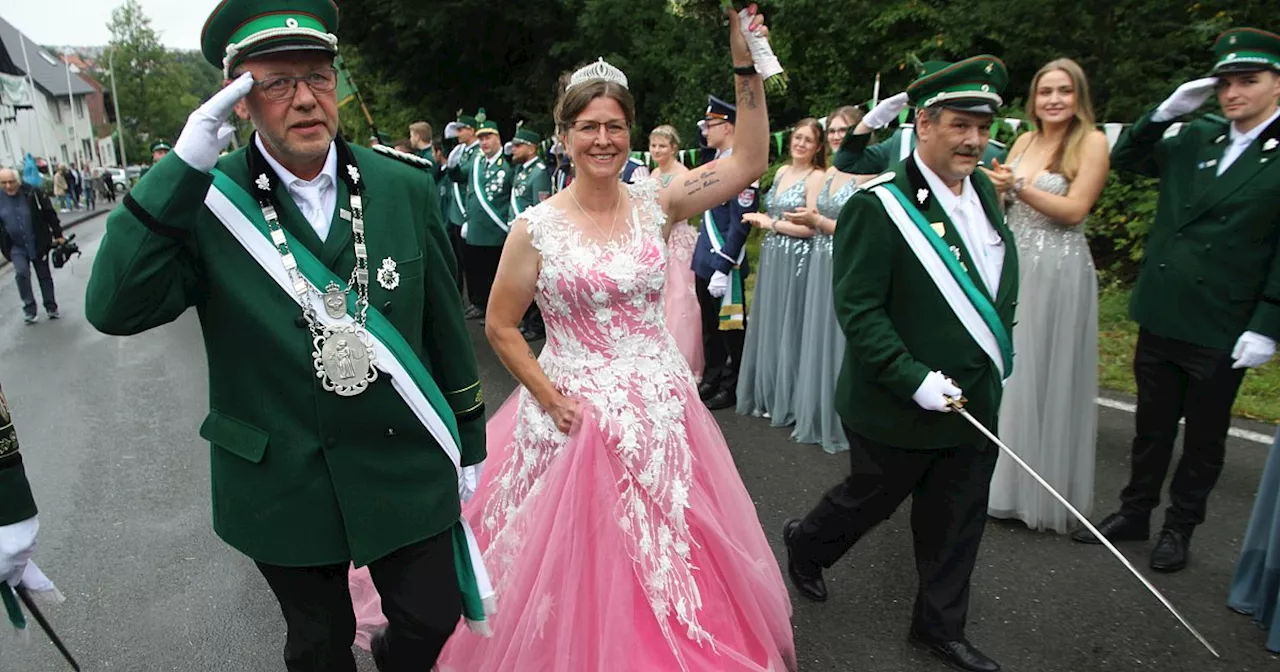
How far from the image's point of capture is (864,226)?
307 cm

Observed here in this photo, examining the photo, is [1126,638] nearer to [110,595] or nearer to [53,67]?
[110,595]

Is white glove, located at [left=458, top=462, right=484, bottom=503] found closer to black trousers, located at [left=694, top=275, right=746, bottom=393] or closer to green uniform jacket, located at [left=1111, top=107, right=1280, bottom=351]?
green uniform jacket, located at [left=1111, top=107, right=1280, bottom=351]

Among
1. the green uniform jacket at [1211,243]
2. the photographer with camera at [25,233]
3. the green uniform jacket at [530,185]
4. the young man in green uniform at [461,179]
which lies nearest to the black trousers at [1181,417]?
the green uniform jacket at [1211,243]

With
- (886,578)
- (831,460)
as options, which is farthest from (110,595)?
(831,460)

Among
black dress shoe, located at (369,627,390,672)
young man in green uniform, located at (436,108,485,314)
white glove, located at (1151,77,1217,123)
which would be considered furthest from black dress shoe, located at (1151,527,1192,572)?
young man in green uniform, located at (436,108,485,314)

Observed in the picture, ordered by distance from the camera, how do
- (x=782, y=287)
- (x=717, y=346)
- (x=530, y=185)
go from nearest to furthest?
(x=782, y=287) → (x=717, y=346) → (x=530, y=185)

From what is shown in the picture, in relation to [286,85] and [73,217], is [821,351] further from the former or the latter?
[73,217]

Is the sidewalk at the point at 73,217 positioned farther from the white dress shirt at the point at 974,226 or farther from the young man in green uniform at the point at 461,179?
the white dress shirt at the point at 974,226

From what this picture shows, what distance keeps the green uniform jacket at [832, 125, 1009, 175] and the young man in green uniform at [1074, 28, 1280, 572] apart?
948 millimetres

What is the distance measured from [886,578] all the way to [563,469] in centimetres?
177

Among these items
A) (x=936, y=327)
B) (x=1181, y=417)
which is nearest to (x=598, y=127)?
(x=936, y=327)

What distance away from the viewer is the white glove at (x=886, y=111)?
4043 millimetres

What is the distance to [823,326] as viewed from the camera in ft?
18.8

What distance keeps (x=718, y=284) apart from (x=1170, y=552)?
10.8 ft
